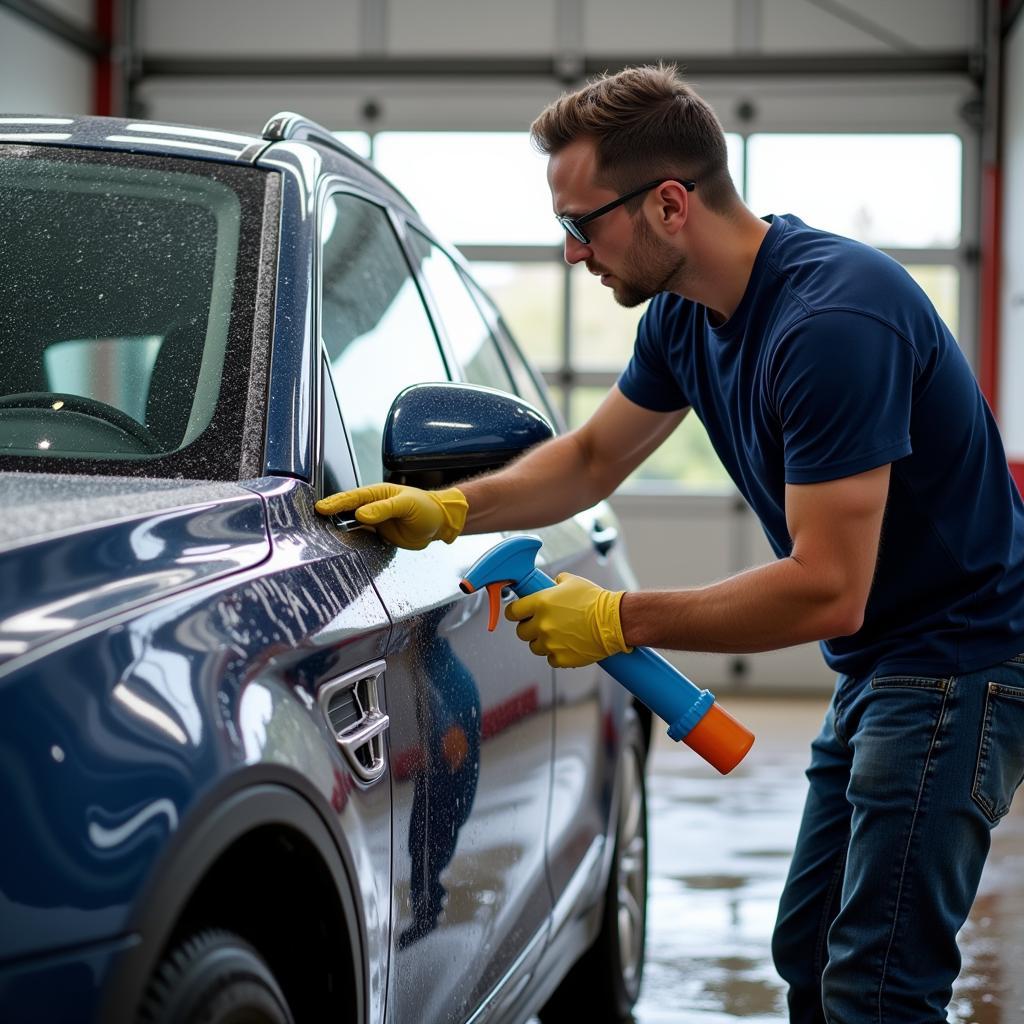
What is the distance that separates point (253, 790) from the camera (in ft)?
4.21

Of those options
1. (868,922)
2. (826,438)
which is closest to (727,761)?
(868,922)

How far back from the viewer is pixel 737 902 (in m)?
4.70

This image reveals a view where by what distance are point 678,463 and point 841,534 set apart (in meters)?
9.07

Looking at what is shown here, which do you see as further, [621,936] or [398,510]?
[621,936]

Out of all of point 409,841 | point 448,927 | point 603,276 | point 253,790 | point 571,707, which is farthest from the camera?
point 571,707

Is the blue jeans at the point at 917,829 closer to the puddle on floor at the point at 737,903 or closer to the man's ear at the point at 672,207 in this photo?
the man's ear at the point at 672,207

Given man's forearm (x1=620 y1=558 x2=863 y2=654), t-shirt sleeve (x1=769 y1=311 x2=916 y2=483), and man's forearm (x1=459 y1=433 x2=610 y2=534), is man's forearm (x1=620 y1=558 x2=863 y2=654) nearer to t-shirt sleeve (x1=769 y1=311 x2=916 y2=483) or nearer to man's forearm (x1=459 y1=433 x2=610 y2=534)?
t-shirt sleeve (x1=769 y1=311 x2=916 y2=483)

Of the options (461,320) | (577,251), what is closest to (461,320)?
(461,320)

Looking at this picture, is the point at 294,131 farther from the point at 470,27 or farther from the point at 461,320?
the point at 470,27

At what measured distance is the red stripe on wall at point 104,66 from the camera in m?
11.0

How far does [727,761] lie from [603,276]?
0.78m

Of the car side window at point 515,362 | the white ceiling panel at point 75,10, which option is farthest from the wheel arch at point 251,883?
the white ceiling panel at point 75,10

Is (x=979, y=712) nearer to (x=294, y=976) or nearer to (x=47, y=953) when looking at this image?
(x=294, y=976)

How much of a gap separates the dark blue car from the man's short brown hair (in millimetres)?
380
